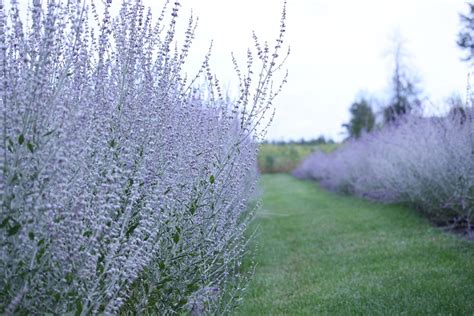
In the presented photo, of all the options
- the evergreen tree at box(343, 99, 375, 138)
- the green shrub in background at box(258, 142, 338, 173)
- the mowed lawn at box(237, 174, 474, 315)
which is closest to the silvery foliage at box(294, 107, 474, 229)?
the mowed lawn at box(237, 174, 474, 315)

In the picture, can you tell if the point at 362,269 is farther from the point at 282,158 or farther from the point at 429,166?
the point at 282,158

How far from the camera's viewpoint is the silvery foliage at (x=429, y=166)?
9.40 m

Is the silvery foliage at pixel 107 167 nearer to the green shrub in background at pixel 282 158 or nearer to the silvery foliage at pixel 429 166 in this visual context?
the silvery foliage at pixel 429 166

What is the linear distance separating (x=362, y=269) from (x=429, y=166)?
415 centimetres

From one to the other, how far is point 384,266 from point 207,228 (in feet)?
16.4

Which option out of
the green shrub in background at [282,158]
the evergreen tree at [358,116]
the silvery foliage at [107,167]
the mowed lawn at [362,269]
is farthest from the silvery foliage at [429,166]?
the green shrub in background at [282,158]

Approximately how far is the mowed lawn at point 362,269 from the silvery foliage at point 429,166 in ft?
1.85

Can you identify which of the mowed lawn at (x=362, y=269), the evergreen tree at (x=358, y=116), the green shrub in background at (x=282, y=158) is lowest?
the mowed lawn at (x=362, y=269)

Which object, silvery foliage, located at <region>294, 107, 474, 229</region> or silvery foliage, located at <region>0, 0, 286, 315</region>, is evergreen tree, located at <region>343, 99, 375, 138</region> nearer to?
silvery foliage, located at <region>294, 107, 474, 229</region>

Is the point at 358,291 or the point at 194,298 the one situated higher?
the point at 194,298

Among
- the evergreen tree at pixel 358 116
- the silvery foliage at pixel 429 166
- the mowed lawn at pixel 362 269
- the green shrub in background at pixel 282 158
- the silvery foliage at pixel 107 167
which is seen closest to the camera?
the silvery foliage at pixel 107 167

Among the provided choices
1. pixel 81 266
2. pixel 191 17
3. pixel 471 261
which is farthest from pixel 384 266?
pixel 81 266

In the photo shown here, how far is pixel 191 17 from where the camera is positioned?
3.81 metres

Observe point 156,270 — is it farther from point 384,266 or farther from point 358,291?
point 384,266
